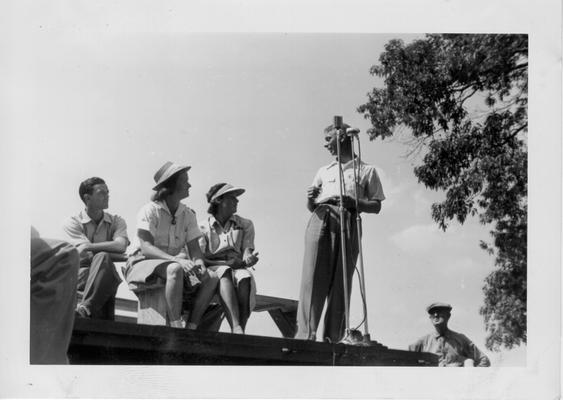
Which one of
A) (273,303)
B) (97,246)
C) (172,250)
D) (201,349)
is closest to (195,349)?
(201,349)

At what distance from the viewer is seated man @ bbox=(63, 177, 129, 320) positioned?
9.42m

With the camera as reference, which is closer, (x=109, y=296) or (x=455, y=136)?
(x=109, y=296)

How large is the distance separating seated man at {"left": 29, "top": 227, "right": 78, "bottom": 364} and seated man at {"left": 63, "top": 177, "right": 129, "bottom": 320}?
17cm

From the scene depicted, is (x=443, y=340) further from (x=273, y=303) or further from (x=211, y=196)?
(x=211, y=196)

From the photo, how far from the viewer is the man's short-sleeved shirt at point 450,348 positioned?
997 centimetres

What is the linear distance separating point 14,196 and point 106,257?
2.41 feet

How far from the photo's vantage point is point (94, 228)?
964 cm

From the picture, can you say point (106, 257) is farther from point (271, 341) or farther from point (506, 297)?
point (506, 297)

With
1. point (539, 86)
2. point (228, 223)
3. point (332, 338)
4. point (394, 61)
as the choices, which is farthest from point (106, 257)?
point (539, 86)

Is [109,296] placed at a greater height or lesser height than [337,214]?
lesser

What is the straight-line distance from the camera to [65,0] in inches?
382

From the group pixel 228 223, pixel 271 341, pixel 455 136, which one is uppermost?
pixel 455 136

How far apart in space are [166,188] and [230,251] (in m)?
0.58

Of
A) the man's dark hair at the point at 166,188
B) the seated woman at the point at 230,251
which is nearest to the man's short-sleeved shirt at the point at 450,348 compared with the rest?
the seated woman at the point at 230,251
